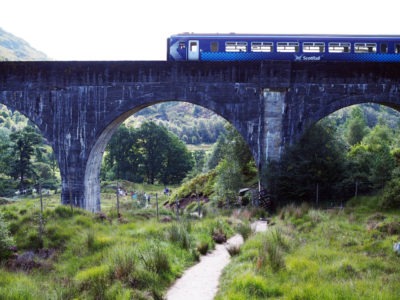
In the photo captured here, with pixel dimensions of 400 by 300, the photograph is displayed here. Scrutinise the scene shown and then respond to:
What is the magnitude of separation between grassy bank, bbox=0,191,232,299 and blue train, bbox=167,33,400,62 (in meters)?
8.06

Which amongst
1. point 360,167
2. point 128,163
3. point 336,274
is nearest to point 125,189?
point 128,163

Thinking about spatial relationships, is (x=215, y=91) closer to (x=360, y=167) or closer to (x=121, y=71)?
(x=121, y=71)

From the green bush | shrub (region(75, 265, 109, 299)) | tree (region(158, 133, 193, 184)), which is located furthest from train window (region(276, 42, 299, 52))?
tree (region(158, 133, 193, 184))

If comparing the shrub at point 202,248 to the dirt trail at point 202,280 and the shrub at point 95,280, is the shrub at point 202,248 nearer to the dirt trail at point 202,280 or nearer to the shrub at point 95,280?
the dirt trail at point 202,280

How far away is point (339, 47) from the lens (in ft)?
60.8

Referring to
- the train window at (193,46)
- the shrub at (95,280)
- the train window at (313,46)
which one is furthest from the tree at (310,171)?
the shrub at (95,280)

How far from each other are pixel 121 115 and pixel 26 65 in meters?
4.88

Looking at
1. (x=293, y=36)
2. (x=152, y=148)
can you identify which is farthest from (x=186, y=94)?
(x=152, y=148)

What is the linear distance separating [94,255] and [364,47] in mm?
14740

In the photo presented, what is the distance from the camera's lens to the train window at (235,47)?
18.5m

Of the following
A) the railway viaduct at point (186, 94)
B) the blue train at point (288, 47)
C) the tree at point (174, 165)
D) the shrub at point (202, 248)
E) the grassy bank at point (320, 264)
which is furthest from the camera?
the tree at point (174, 165)

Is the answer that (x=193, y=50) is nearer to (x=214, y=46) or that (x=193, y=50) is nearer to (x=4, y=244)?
(x=214, y=46)

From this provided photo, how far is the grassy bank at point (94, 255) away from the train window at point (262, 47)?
8.36m

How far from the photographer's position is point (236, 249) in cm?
1025
